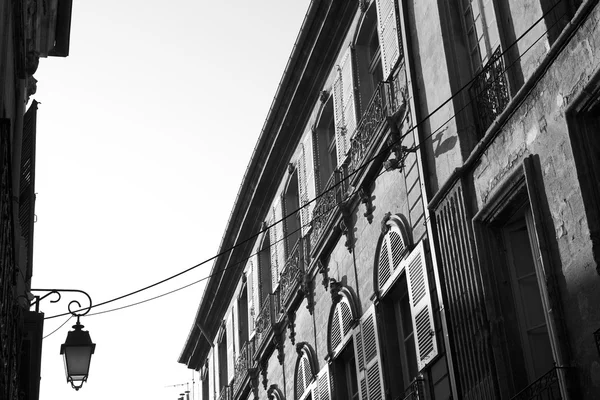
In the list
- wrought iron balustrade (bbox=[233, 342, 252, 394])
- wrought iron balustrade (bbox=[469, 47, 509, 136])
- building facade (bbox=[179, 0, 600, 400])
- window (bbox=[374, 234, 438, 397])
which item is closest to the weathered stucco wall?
building facade (bbox=[179, 0, 600, 400])

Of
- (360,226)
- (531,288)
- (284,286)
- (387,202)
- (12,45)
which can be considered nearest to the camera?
(531,288)

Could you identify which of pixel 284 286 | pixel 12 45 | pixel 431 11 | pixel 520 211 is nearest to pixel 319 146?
pixel 284 286

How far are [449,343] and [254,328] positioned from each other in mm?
10908

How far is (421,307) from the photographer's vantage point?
1152cm

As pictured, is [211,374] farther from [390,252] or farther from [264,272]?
[390,252]

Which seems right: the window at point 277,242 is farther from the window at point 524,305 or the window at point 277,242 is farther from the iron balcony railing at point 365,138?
the window at point 524,305

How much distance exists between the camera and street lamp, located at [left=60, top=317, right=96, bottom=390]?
12383 mm

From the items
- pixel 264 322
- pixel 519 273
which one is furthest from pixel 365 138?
pixel 264 322

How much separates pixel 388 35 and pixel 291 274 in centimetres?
589

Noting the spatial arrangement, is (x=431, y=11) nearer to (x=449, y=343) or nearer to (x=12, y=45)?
(x=449, y=343)

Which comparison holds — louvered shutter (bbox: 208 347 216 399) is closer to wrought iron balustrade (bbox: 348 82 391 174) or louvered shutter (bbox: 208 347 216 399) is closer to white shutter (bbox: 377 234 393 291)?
wrought iron balustrade (bbox: 348 82 391 174)

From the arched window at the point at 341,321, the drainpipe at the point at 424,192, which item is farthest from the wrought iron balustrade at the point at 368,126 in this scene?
the arched window at the point at 341,321

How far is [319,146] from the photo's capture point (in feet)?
57.4

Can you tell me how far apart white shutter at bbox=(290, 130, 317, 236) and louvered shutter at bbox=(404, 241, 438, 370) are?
529cm
